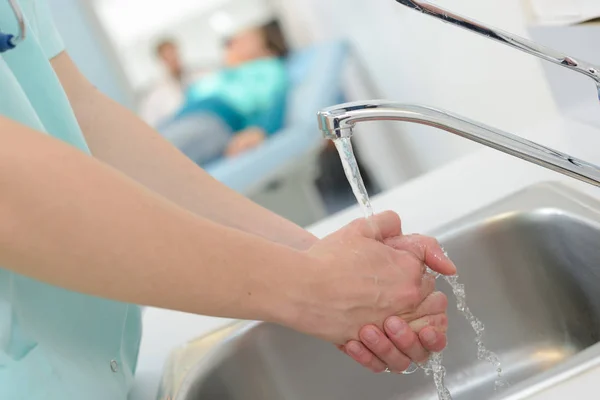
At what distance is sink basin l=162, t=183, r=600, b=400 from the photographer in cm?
62

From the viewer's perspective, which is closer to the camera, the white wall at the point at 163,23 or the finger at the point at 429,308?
the finger at the point at 429,308

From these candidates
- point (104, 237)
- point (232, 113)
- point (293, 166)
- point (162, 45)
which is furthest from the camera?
point (162, 45)

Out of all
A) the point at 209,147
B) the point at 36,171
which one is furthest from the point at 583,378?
the point at 209,147

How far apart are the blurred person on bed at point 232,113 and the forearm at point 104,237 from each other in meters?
1.60

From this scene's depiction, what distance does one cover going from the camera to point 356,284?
0.49 metres

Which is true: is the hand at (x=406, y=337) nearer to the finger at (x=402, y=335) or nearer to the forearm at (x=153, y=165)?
the finger at (x=402, y=335)

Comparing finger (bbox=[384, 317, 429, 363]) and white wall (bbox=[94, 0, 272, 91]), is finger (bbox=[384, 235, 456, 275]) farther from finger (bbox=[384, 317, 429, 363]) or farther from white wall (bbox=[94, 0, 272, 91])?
white wall (bbox=[94, 0, 272, 91])

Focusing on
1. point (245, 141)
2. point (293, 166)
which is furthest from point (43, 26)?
point (245, 141)

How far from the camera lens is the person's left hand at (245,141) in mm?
2014

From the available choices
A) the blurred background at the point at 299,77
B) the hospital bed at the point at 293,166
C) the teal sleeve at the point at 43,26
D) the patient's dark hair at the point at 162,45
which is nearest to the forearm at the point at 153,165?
the teal sleeve at the point at 43,26

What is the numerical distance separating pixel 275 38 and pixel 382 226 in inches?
96.2

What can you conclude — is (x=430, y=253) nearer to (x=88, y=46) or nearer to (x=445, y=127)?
(x=445, y=127)

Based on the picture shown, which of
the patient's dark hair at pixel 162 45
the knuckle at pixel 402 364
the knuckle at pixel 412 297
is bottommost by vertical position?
the patient's dark hair at pixel 162 45

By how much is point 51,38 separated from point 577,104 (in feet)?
1.86
